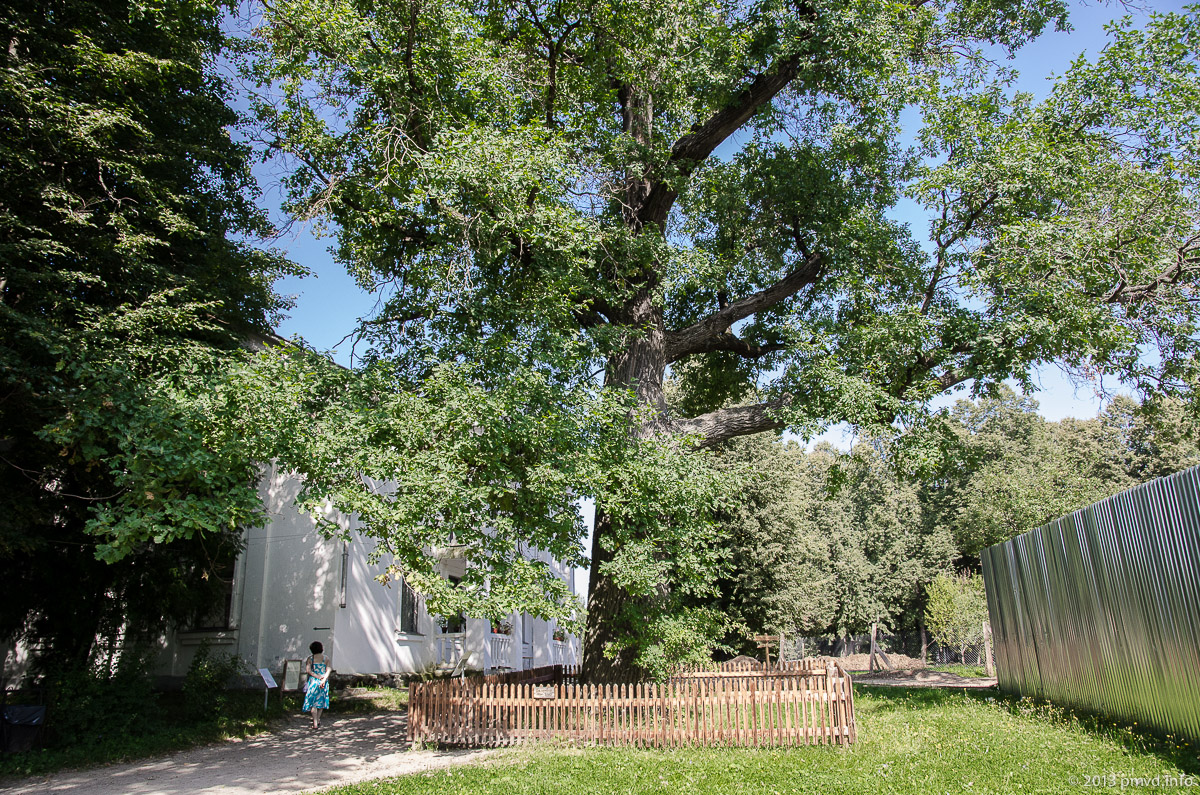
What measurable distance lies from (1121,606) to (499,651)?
A: 16263 millimetres

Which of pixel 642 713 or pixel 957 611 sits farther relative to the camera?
pixel 957 611

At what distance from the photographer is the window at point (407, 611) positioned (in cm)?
1762

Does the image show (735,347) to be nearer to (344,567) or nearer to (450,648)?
(344,567)

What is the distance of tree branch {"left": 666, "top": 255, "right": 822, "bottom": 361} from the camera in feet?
47.1

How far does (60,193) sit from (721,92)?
10.6 meters

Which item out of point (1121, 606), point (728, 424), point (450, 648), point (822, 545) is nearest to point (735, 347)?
point (728, 424)

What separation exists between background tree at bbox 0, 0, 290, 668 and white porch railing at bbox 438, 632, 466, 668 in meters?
6.97

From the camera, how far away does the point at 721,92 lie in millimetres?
13180

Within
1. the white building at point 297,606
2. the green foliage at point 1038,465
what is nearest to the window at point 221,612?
the white building at point 297,606

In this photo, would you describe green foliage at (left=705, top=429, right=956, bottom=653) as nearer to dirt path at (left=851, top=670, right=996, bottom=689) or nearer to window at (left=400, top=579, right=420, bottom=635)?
dirt path at (left=851, top=670, right=996, bottom=689)

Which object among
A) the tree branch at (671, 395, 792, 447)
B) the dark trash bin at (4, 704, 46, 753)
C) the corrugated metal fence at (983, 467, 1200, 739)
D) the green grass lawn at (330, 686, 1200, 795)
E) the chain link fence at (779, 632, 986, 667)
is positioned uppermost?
the tree branch at (671, 395, 792, 447)

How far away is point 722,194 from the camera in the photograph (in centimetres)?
1405

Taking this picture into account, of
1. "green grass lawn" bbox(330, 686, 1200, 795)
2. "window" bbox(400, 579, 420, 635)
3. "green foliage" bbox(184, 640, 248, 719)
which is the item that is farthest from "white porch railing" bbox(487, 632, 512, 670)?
"green grass lawn" bbox(330, 686, 1200, 795)

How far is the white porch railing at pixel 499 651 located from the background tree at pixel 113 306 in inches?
343
